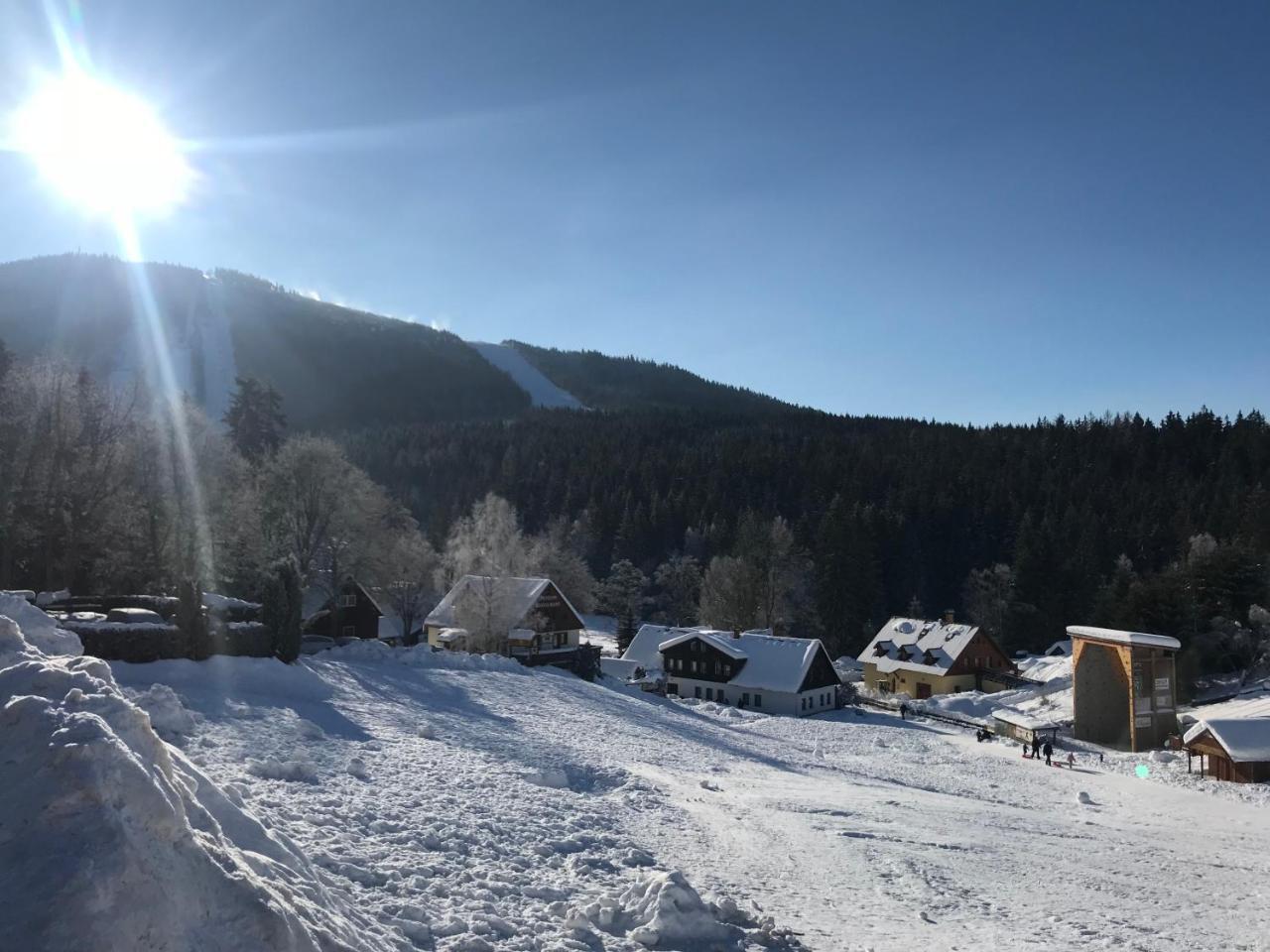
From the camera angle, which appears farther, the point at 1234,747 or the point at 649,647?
the point at 649,647

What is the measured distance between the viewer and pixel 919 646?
198 ft

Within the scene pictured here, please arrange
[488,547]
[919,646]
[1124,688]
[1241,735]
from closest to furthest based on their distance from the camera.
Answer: [1241,735], [1124,688], [488,547], [919,646]

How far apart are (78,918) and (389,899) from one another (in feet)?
15.6

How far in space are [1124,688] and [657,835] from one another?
119 feet

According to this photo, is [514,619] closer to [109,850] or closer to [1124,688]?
[1124,688]

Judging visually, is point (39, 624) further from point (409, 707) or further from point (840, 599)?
Result: point (840, 599)

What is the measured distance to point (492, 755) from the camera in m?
17.8

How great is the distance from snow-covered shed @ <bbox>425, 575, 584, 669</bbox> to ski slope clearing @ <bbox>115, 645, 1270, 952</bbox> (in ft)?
54.3

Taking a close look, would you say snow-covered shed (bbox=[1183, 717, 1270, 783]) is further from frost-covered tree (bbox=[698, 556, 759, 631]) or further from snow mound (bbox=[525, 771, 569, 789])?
frost-covered tree (bbox=[698, 556, 759, 631])

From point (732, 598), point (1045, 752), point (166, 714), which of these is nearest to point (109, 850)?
point (166, 714)

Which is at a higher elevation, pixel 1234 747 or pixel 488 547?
pixel 488 547

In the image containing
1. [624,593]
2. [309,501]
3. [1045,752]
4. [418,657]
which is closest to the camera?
[418,657]

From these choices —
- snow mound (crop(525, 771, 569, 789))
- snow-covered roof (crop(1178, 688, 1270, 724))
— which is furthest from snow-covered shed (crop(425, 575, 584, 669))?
snow-covered roof (crop(1178, 688, 1270, 724))

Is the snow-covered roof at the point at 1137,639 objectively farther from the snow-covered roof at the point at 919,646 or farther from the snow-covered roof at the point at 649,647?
the snow-covered roof at the point at 649,647
